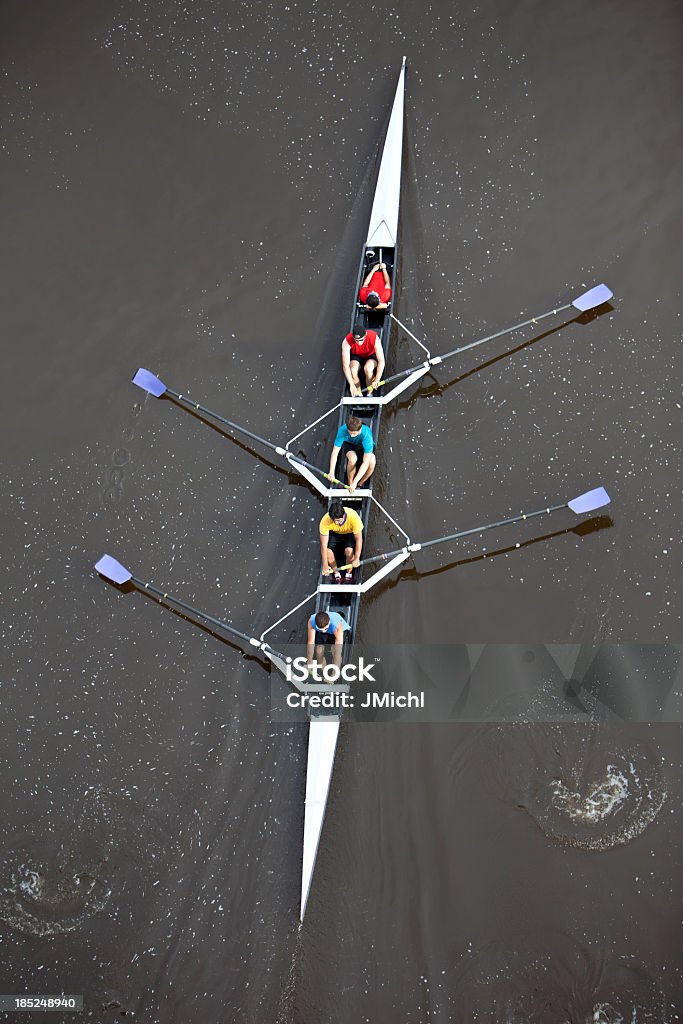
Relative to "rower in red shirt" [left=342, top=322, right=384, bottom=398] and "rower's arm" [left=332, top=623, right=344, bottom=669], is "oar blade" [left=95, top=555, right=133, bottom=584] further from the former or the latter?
"rower in red shirt" [left=342, top=322, right=384, bottom=398]

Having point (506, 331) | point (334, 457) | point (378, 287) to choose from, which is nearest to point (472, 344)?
point (506, 331)

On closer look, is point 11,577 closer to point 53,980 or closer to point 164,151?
point 53,980

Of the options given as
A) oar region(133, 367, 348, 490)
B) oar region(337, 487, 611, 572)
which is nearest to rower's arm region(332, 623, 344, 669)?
oar region(337, 487, 611, 572)

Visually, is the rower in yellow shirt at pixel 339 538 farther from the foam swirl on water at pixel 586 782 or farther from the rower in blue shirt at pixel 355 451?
the foam swirl on water at pixel 586 782

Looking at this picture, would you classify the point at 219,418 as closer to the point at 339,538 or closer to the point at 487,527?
the point at 339,538

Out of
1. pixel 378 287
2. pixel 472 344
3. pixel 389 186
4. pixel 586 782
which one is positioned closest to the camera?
pixel 586 782

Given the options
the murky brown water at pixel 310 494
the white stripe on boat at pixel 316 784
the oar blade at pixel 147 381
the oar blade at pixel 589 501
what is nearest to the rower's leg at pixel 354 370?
the murky brown water at pixel 310 494
